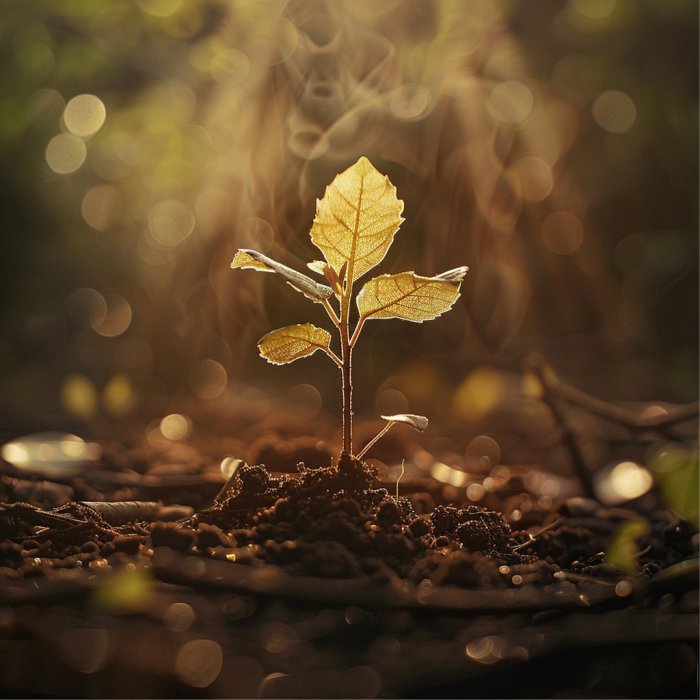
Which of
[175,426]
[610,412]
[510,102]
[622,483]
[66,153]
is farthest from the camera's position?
[66,153]

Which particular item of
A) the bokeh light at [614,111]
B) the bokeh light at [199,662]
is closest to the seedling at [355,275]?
the bokeh light at [199,662]

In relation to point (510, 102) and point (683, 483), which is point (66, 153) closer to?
point (510, 102)

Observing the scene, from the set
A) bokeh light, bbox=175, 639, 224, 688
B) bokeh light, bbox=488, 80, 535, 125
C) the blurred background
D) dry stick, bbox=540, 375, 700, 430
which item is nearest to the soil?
bokeh light, bbox=175, 639, 224, 688

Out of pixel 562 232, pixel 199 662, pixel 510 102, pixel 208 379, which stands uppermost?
pixel 510 102

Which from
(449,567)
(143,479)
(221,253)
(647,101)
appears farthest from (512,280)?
(449,567)

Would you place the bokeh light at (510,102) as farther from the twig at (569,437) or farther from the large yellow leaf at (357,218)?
the large yellow leaf at (357,218)

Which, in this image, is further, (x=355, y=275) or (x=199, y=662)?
(x=355, y=275)

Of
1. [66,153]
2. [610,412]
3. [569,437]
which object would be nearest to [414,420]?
[569,437]

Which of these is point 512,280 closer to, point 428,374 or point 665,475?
point 428,374
